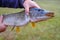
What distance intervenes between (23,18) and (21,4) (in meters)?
0.35

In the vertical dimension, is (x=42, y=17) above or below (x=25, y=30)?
above

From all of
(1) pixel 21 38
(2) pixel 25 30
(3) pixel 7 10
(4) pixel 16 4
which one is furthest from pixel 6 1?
(3) pixel 7 10

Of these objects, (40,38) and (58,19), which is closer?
(40,38)

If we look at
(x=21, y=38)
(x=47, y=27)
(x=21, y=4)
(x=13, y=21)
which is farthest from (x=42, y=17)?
(x=47, y=27)

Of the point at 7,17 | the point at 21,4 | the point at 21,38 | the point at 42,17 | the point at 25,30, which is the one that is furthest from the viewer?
the point at 25,30

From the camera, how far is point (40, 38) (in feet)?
10.8

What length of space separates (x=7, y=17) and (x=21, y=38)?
1425 millimetres

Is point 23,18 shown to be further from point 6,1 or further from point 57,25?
point 57,25

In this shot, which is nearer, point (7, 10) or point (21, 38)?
point (21, 38)

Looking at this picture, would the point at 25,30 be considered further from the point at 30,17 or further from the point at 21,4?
the point at 30,17

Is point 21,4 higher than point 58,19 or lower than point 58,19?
higher

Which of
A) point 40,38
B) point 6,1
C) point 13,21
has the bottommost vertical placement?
point 40,38

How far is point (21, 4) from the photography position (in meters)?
2.10

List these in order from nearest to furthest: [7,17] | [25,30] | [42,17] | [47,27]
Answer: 1. [42,17]
2. [7,17]
3. [25,30]
4. [47,27]
